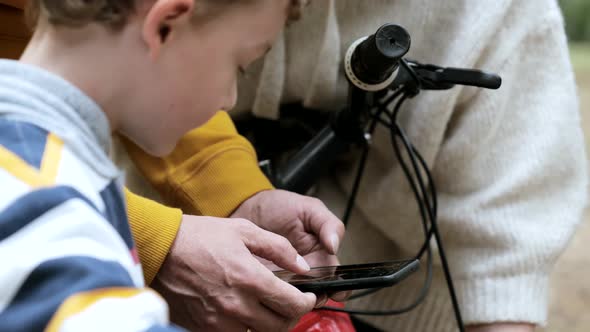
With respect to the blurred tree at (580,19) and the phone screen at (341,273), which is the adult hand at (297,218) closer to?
the phone screen at (341,273)

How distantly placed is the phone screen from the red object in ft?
0.14

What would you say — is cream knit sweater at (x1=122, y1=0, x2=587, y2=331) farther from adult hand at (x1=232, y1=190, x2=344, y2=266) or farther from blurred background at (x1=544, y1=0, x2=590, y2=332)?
blurred background at (x1=544, y1=0, x2=590, y2=332)

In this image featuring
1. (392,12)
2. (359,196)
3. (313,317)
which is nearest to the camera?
(313,317)

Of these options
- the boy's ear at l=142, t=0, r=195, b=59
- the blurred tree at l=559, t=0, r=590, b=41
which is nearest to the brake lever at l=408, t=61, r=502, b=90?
the boy's ear at l=142, t=0, r=195, b=59

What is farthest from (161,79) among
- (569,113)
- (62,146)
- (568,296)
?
(568,296)

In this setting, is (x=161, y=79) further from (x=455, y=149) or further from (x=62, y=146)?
(x=455, y=149)

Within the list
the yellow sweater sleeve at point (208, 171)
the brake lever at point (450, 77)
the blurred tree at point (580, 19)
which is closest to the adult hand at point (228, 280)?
the yellow sweater sleeve at point (208, 171)

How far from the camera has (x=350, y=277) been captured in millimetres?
524

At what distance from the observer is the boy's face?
1.42 ft

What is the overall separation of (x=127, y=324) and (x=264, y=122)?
498mm

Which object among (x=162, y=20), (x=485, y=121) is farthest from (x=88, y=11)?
(x=485, y=121)

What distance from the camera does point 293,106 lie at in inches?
31.6

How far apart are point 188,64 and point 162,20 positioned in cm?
4

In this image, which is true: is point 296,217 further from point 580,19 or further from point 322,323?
point 580,19
